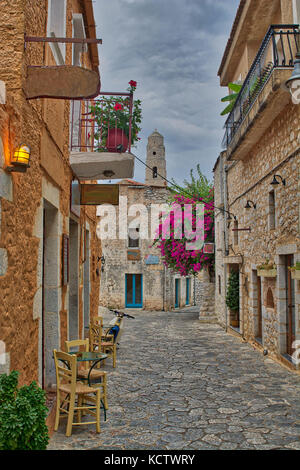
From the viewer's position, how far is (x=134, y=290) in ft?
77.5

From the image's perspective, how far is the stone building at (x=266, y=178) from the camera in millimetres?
7133

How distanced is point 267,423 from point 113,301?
19149 mm

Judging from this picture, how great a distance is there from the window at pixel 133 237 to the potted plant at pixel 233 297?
36.9 feet

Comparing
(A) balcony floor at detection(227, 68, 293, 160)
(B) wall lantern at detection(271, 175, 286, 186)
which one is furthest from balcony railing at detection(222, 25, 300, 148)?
(B) wall lantern at detection(271, 175, 286, 186)

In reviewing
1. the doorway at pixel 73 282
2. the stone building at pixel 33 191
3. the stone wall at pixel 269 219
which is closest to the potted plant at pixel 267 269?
the stone wall at pixel 269 219

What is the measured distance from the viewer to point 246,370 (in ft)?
24.8

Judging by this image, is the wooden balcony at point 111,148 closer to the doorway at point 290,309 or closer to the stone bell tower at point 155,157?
the doorway at point 290,309

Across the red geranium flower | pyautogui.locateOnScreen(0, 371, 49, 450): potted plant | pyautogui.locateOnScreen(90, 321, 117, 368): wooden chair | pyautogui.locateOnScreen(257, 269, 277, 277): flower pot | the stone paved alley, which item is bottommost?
the stone paved alley

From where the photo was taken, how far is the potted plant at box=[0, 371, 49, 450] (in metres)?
2.57

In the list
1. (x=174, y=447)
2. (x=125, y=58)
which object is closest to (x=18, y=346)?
(x=174, y=447)

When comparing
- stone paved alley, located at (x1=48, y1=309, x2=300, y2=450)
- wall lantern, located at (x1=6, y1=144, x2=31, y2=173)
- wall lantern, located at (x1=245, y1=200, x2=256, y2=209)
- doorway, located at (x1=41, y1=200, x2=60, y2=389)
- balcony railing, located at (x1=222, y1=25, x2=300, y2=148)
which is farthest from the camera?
wall lantern, located at (x1=245, y1=200, x2=256, y2=209)

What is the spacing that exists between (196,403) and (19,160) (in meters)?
4.06

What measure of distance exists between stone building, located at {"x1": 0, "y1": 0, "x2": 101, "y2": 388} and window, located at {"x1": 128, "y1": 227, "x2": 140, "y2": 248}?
55.6 ft

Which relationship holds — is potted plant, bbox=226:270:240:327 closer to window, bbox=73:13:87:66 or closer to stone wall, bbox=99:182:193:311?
window, bbox=73:13:87:66
